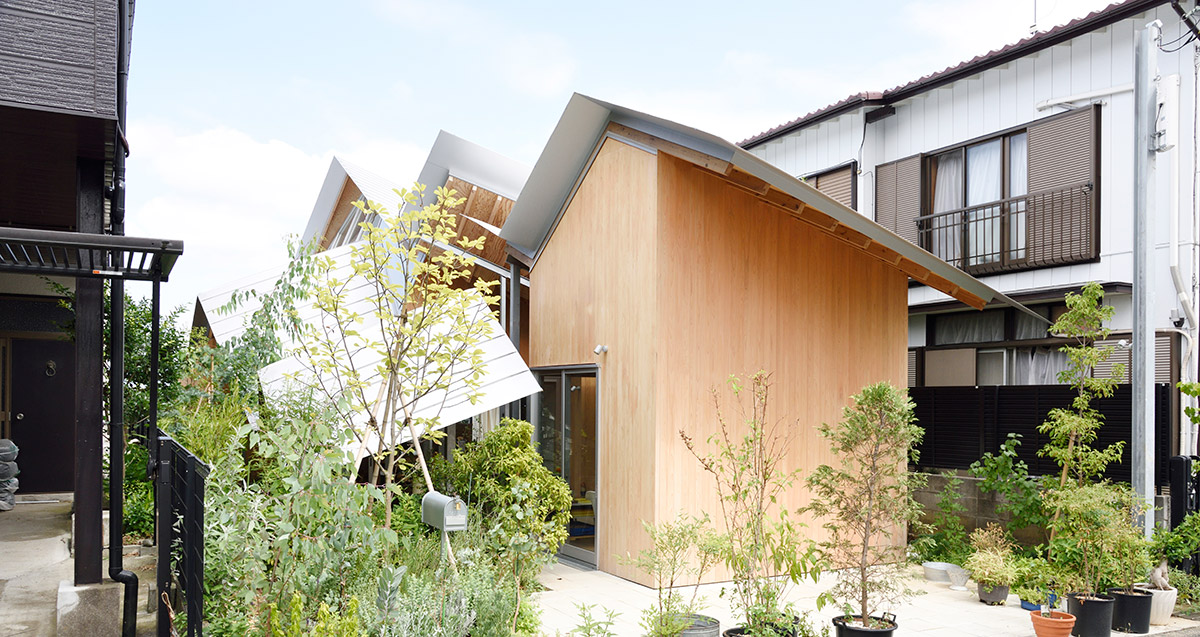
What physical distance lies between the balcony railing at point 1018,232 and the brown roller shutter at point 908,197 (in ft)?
0.54

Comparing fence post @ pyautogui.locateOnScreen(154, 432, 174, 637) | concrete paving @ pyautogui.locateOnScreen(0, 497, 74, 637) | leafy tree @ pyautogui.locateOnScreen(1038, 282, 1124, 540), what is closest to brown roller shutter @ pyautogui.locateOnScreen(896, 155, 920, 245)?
leafy tree @ pyautogui.locateOnScreen(1038, 282, 1124, 540)

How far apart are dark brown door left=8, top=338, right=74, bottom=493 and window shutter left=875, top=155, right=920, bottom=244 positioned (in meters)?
12.0

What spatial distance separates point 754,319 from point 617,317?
4.82ft

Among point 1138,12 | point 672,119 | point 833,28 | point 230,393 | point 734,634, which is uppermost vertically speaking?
point 833,28

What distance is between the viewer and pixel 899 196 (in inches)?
534

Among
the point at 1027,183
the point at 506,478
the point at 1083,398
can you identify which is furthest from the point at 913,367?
the point at 506,478

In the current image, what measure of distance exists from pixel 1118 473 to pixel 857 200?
6125mm

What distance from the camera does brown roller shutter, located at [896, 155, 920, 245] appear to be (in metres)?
13.3

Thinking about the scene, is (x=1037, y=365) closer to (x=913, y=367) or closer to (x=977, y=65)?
(x=913, y=367)

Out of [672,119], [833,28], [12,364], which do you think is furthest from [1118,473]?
[12,364]

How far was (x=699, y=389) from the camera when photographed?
8.86 meters

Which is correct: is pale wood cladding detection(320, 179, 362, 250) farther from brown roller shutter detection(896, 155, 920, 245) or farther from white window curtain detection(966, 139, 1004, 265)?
white window curtain detection(966, 139, 1004, 265)

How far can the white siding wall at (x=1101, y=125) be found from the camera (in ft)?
33.2

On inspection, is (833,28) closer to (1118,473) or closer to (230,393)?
(1118,473)
